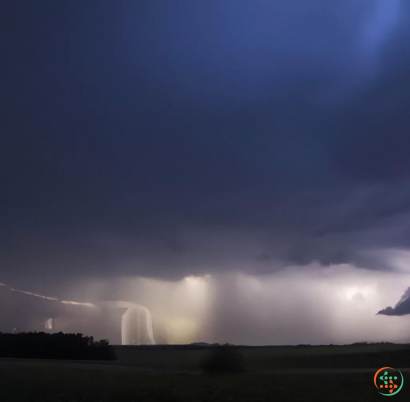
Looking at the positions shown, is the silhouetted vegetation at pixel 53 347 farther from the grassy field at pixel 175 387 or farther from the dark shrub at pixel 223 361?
the dark shrub at pixel 223 361

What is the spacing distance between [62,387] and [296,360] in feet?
142

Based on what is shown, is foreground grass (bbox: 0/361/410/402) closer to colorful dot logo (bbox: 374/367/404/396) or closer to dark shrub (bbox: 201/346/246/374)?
colorful dot logo (bbox: 374/367/404/396)

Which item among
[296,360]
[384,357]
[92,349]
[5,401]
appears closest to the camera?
[5,401]

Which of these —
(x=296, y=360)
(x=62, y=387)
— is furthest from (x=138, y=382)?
(x=296, y=360)

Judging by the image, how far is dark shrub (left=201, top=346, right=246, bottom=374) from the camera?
151ft

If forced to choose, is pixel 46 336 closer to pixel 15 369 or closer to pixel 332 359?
pixel 15 369

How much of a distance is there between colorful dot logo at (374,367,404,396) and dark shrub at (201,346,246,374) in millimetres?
13804

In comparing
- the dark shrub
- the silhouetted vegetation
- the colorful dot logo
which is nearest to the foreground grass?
the colorful dot logo

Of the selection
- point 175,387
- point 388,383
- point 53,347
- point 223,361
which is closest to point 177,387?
point 175,387

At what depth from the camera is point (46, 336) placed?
83250mm

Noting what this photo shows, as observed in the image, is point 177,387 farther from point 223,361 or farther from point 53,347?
point 53,347

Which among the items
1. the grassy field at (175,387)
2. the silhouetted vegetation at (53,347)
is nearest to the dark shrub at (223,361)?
the grassy field at (175,387)

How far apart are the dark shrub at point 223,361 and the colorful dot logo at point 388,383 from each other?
13804 millimetres

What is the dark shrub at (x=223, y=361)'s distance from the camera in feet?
151
